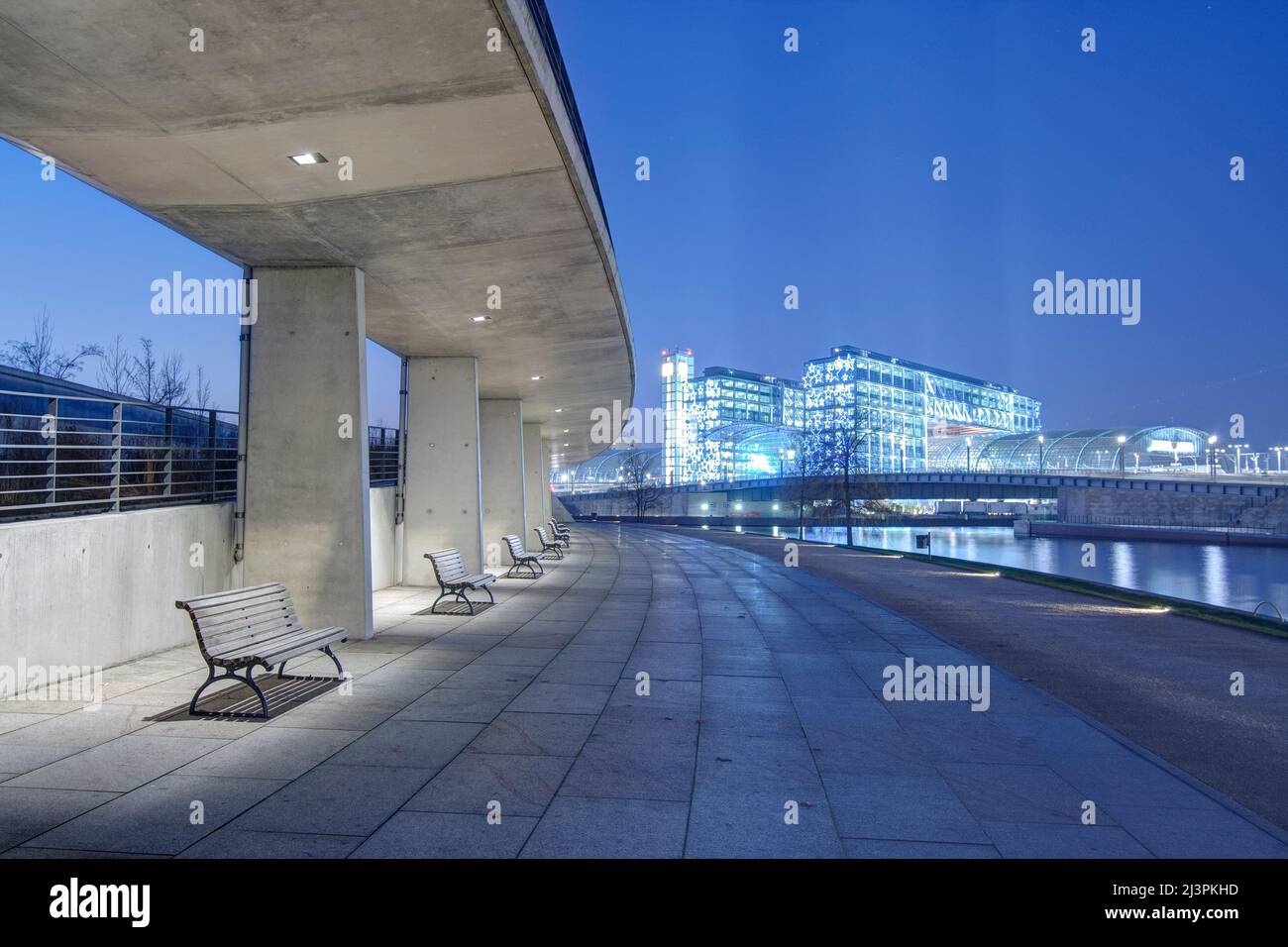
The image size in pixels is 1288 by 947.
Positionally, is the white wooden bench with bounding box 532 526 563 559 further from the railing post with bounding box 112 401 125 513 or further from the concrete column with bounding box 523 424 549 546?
the railing post with bounding box 112 401 125 513

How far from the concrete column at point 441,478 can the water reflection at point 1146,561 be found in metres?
17.8

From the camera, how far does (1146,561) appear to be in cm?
3947

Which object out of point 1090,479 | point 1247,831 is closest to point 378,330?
point 1247,831

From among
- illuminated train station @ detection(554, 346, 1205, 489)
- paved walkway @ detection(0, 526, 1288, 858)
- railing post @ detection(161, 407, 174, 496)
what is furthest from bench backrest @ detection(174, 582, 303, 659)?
illuminated train station @ detection(554, 346, 1205, 489)

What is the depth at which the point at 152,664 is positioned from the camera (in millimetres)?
8117

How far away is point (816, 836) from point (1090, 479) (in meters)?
78.0

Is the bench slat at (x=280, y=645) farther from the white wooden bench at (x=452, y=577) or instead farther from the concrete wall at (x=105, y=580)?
the white wooden bench at (x=452, y=577)

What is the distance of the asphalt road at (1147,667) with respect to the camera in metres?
5.78

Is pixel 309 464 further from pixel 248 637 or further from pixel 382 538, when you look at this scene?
pixel 382 538

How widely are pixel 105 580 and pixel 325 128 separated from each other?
505 cm

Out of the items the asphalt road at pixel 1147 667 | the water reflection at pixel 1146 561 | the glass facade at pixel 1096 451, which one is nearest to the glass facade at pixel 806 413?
the water reflection at pixel 1146 561

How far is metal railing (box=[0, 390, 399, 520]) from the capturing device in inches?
304

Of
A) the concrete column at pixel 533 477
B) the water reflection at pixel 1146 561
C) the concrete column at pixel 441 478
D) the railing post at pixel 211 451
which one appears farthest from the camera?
the concrete column at pixel 533 477

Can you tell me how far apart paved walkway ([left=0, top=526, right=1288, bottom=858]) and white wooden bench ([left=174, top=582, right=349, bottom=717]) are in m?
0.43
